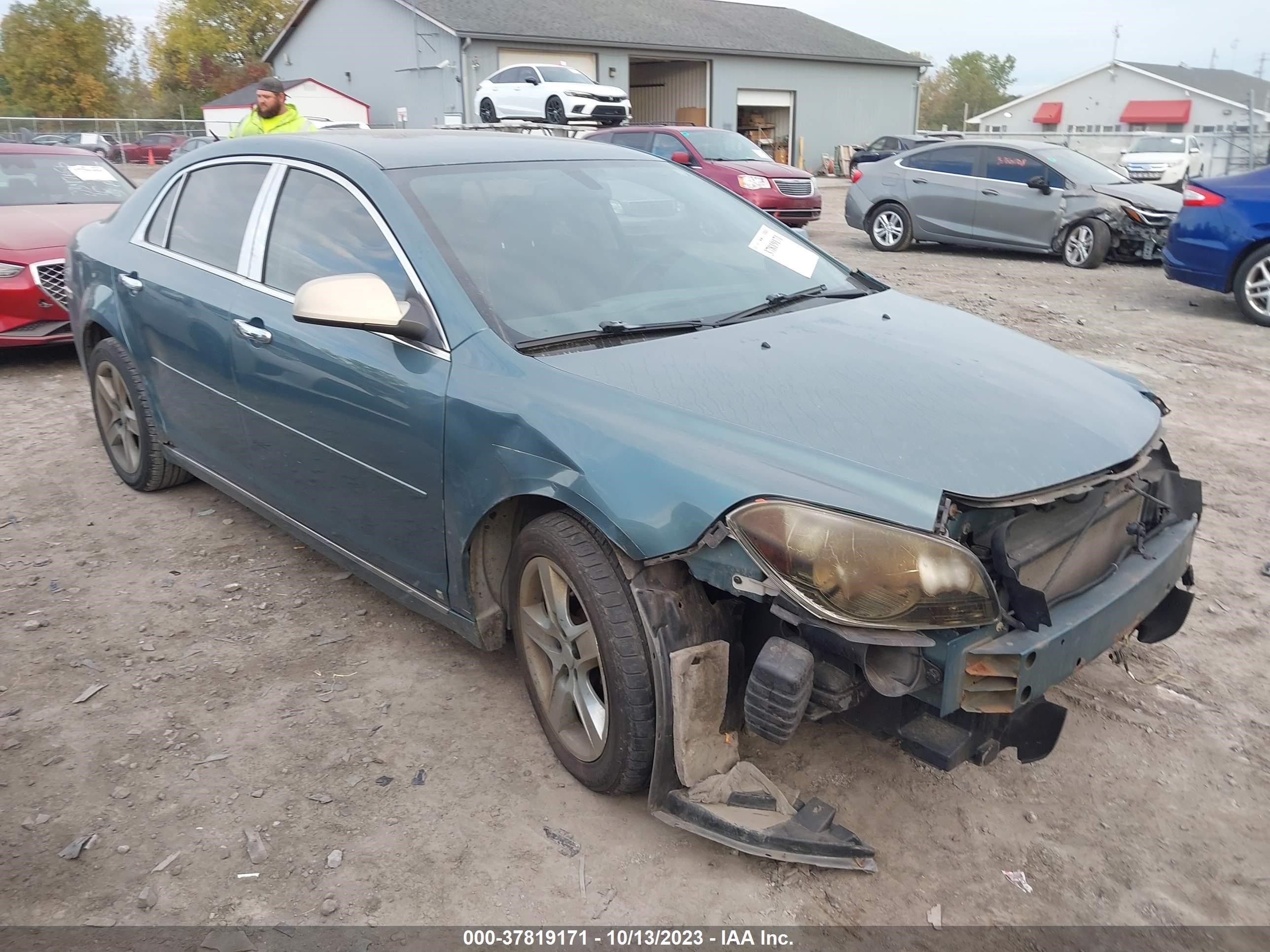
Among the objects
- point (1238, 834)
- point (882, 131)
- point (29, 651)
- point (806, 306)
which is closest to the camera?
point (1238, 834)

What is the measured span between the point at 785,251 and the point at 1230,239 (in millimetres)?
6630

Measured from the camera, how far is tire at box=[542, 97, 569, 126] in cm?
2477

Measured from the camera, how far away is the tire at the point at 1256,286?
8.60 meters

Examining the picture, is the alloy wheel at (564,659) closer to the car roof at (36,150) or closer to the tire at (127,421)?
the tire at (127,421)

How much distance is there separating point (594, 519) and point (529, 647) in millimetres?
646

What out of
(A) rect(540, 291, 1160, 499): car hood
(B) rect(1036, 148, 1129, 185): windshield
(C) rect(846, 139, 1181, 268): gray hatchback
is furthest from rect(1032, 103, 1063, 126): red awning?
(A) rect(540, 291, 1160, 499): car hood

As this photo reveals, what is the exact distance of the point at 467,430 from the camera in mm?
2822

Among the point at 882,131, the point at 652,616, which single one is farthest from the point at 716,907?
the point at 882,131

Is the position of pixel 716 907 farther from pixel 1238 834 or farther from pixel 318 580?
pixel 318 580

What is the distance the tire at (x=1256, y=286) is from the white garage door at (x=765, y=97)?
3044cm

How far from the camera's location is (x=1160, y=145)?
27.2 meters

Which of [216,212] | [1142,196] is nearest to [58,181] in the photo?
[216,212]

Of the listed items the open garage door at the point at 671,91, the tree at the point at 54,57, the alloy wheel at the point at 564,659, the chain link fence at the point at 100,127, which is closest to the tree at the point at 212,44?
the tree at the point at 54,57

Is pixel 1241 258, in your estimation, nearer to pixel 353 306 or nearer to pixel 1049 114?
pixel 353 306
